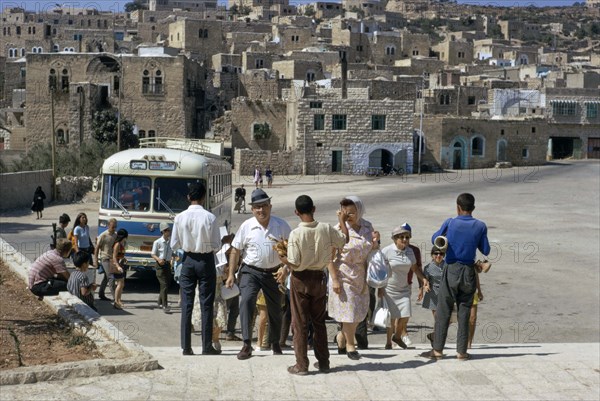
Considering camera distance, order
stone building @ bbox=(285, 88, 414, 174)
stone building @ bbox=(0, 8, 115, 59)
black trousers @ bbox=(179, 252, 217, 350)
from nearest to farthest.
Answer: black trousers @ bbox=(179, 252, 217, 350) < stone building @ bbox=(285, 88, 414, 174) < stone building @ bbox=(0, 8, 115, 59)

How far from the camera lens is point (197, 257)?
8.76 m

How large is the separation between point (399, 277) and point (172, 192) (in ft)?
22.9

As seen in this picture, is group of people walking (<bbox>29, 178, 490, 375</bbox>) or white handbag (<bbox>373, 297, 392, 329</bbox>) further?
white handbag (<bbox>373, 297, 392, 329</bbox>)

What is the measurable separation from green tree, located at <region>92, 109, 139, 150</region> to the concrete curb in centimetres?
3947

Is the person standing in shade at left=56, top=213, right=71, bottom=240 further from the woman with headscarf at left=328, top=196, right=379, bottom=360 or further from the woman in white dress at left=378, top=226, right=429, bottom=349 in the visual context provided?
the woman with headscarf at left=328, top=196, right=379, bottom=360

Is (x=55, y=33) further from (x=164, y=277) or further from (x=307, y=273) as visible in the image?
(x=307, y=273)

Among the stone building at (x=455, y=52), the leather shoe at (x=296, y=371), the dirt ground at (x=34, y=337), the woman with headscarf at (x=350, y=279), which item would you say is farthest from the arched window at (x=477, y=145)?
the stone building at (x=455, y=52)

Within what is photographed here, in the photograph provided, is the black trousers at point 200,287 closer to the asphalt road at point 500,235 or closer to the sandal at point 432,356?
the asphalt road at point 500,235

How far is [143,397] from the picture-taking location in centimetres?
723

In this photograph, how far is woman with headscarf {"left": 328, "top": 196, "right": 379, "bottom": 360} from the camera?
853 cm

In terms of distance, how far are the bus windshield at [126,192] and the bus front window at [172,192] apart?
7.2 inches

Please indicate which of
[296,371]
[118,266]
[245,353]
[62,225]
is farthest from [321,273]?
[62,225]

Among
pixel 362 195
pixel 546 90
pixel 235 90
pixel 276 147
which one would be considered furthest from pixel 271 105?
pixel 546 90

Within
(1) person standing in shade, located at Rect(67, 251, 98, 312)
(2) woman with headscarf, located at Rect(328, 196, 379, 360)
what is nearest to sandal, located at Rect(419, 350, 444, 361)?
(2) woman with headscarf, located at Rect(328, 196, 379, 360)
